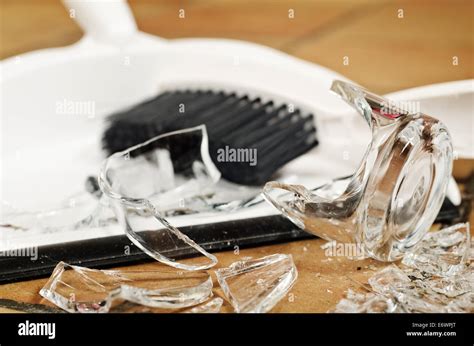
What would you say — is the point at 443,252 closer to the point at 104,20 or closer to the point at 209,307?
the point at 209,307

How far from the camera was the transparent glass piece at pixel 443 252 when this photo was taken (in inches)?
17.2

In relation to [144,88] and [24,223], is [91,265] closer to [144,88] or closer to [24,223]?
[24,223]

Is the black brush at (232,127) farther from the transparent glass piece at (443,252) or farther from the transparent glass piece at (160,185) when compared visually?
the transparent glass piece at (443,252)

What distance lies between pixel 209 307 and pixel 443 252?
13cm

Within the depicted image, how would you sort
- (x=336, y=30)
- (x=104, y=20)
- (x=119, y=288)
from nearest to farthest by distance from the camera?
(x=119, y=288)
(x=104, y=20)
(x=336, y=30)

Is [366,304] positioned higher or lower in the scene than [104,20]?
lower

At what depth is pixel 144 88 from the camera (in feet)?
2.31

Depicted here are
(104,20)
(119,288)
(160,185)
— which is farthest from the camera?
(104,20)

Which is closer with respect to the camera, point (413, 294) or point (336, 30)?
point (413, 294)

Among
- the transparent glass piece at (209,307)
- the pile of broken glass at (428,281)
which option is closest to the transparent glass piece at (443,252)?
the pile of broken glass at (428,281)

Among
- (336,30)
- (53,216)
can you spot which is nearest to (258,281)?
(53,216)

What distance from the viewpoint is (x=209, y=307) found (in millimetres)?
408
